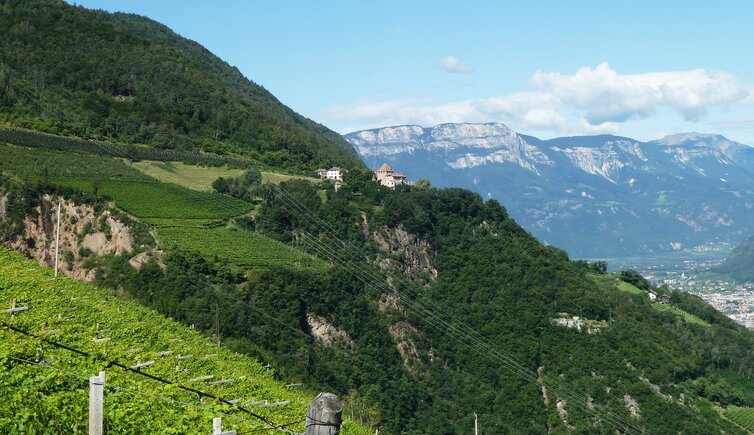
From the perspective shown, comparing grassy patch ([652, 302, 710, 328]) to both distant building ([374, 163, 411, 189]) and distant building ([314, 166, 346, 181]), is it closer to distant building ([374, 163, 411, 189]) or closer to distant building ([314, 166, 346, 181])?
distant building ([374, 163, 411, 189])

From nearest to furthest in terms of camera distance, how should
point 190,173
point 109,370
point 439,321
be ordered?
point 109,370, point 439,321, point 190,173

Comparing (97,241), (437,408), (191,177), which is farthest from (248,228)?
Answer: (437,408)

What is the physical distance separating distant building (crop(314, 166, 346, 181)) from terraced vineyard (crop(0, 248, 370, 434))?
199 ft

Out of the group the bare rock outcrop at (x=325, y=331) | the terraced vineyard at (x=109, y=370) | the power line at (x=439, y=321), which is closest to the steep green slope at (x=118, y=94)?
the power line at (x=439, y=321)

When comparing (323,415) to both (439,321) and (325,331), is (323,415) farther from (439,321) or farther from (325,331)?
(439,321)

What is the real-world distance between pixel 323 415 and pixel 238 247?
5124 cm

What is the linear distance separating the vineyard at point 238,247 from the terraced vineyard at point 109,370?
2099 centimetres

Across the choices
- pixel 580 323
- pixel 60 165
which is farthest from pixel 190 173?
pixel 580 323

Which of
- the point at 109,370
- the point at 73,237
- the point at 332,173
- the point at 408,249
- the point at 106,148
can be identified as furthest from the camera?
the point at 332,173

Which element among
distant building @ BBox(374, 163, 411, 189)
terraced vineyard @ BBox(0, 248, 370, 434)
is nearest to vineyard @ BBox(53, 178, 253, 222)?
terraced vineyard @ BBox(0, 248, 370, 434)

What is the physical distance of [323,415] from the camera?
802 centimetres

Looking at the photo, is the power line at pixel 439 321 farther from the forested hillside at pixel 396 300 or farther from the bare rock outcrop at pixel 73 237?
the bare rock outcrop at pixel 73 237

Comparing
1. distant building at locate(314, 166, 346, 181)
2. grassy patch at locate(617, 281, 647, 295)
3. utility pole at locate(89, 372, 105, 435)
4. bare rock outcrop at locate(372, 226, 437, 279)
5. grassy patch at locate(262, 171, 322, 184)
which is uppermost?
distant building at locate(314, 166, 346, 181)

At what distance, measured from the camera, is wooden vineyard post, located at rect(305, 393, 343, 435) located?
8023mm
